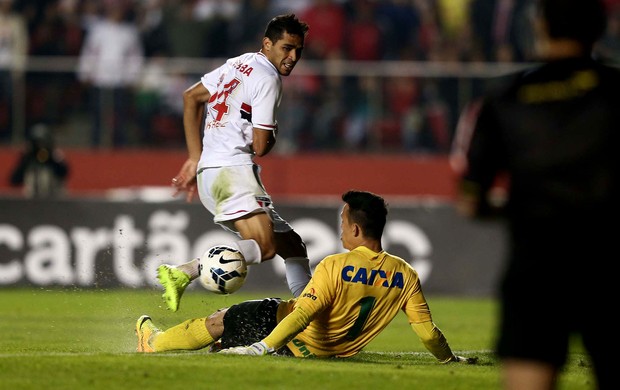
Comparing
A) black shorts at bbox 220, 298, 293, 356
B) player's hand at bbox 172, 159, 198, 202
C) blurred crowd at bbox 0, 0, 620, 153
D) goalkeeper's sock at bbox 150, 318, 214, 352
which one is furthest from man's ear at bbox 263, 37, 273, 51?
blurred crowd at bbox 0, 0, 620, 153

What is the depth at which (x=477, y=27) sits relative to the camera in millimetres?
17906

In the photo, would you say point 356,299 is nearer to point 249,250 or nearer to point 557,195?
Answer: point 249,250

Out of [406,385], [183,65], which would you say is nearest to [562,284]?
[406,385]

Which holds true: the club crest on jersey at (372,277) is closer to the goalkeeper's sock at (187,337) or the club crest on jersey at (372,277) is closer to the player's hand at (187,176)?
the goalkeeper's sock at (187,337)

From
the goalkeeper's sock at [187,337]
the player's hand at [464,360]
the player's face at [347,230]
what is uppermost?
the player's face at [347,230]

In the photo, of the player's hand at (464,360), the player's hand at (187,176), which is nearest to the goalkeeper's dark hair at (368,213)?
the player's hand at (464,360)

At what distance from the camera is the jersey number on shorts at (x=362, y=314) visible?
7.22 meters

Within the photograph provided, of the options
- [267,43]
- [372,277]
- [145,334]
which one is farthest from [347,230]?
[145,334]

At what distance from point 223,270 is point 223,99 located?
1.19 meters

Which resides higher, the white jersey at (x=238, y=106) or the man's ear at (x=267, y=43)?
the man's ear at (x=267, y=43)

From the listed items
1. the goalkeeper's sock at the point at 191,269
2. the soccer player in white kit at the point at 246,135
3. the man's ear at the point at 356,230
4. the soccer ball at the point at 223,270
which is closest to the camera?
the man's ear at the point at 356,230

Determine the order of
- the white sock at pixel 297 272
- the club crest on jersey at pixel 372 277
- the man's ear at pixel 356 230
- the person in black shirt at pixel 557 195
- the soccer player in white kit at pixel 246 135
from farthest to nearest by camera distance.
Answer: the white sock at pixel 297 272 → the soccer player in white kit at pixel 246 135 → the man's ear at pixel 356 230 → the club crest on jersey at pixel 372 277 → the person in black shirt at pixel 557 195

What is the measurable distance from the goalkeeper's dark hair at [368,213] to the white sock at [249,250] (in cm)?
85

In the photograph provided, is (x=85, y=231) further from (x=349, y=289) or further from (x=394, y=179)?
(x=349, y=289)
